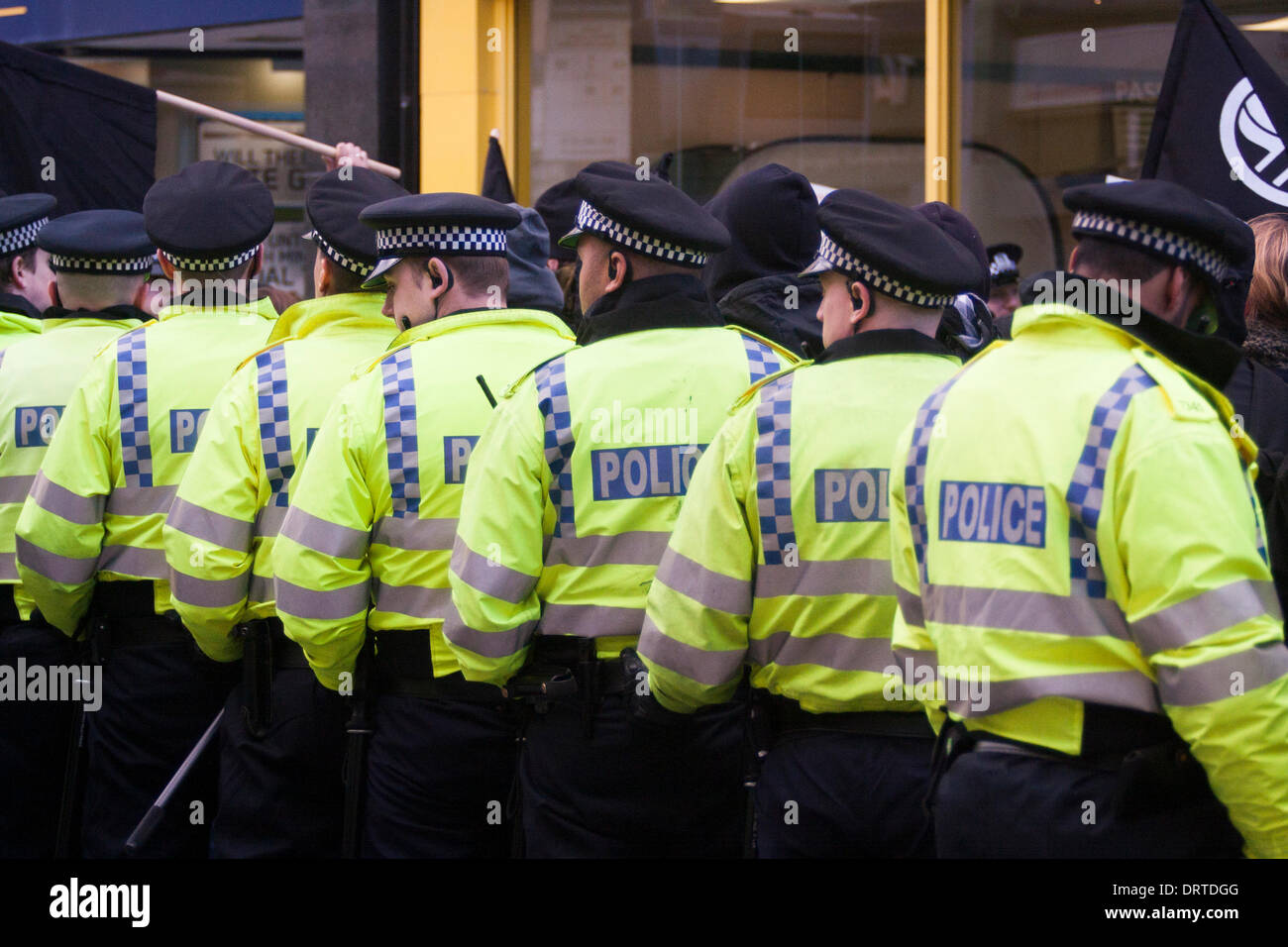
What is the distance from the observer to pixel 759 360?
138 inches

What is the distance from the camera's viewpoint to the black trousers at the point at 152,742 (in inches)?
173

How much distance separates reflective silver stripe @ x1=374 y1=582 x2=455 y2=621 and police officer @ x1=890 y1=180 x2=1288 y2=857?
4.55 feet

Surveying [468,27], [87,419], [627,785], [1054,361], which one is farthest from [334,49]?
[1054,361]

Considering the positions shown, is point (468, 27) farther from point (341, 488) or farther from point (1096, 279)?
point (1096, 279)

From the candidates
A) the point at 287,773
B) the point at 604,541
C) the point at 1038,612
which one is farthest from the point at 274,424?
the point at 1038,612

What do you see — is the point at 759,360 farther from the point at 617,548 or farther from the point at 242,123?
the point at 242,123

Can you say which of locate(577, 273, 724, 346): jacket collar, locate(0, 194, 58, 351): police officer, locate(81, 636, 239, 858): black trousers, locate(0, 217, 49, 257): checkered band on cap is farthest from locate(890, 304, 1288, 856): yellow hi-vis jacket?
locate(0, 217, 49, 257): checkered band on cap

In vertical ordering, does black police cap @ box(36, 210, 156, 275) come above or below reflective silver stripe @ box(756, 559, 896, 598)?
above

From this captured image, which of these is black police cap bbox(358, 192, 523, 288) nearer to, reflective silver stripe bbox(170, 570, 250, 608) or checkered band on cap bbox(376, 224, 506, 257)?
checkered band on cap bbox(376, 224, 506, 257)

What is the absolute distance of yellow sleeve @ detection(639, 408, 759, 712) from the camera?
3.01 meters

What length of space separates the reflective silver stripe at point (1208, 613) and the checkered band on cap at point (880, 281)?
0.99 m

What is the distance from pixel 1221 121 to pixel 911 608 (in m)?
1.97

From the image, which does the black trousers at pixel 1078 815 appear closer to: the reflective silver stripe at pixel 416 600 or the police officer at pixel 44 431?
the reflective silver stripe at pixel 416 600
